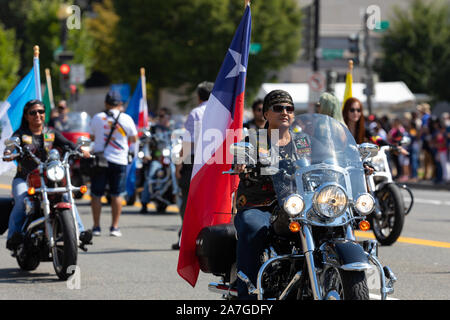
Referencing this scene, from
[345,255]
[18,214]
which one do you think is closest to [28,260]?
[18,214]

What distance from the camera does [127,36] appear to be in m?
47.5

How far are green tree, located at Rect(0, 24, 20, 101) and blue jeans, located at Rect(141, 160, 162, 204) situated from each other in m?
46.3

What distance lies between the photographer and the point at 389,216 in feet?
38.8

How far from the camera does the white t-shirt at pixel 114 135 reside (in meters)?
12.4

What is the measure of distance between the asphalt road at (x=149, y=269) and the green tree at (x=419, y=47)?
3855 cm

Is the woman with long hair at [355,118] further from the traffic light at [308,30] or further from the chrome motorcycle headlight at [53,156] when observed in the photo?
the traffic light at [308,30]

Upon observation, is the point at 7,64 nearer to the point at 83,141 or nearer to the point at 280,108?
the point at 83,141

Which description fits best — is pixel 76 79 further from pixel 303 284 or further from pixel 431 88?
pixel 431 88

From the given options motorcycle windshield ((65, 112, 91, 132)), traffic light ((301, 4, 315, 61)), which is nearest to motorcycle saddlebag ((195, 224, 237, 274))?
motorcycle windshield ((65, 112, 91, 132))

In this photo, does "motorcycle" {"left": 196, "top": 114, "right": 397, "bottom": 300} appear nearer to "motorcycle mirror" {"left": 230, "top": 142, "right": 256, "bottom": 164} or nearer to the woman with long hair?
"motorcycle mirror" {"left": 230, "top": 142, "right": 256, "bottom": 164}

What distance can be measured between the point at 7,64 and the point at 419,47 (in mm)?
27002

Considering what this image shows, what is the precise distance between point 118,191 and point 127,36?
118 feet

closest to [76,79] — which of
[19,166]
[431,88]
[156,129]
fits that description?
[156,129]

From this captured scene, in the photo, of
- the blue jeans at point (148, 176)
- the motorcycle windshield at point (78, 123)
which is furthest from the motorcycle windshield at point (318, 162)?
the motorcycle windshield at point (78, 123)
